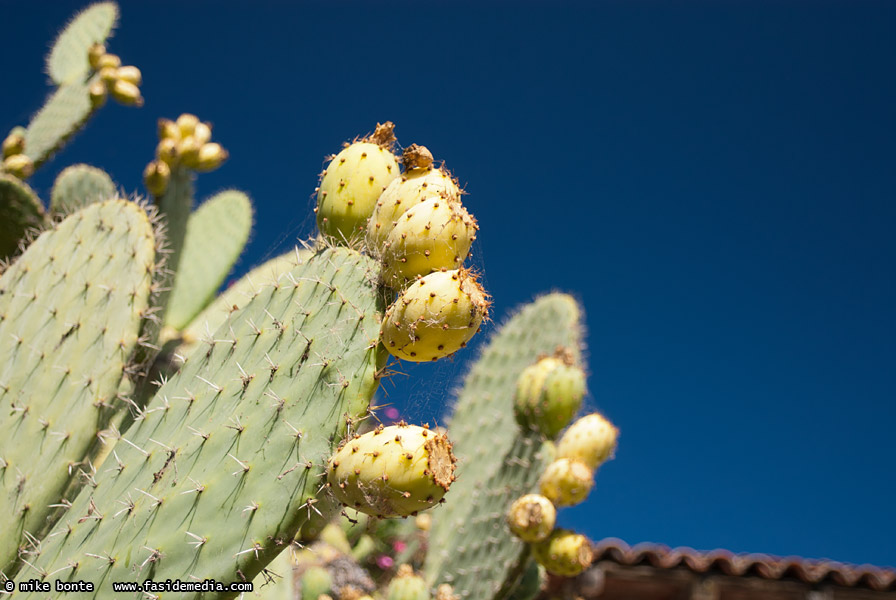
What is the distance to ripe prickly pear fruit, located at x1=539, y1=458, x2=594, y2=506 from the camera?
81.6 inches

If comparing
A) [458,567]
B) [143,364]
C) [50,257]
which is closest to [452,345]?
[143,364]

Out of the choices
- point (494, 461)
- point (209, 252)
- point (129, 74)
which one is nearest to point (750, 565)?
point (494, 461)

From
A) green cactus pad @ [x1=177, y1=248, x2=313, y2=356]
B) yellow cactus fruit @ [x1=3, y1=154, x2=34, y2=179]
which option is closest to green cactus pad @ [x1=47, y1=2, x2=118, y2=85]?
yellow cactus fruit @ [x1=3, y1=154, x2=34, y2=179]

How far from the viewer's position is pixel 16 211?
2.58 m

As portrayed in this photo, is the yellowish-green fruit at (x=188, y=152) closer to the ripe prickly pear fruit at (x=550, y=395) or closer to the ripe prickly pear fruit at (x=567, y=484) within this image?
the ripe prickly pear fruit at (x=550, y=395)

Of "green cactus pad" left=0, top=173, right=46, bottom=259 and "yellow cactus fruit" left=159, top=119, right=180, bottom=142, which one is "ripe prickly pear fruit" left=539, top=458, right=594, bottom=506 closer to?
"green cactus pad" left=0, top=173, right=46, bottom=259

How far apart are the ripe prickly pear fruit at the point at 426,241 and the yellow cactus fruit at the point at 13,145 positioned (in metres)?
2.69

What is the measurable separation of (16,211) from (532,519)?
2009mm

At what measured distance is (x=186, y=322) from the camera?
10.6ft

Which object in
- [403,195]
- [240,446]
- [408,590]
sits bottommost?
[240,446]

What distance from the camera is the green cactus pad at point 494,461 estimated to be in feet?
7.88

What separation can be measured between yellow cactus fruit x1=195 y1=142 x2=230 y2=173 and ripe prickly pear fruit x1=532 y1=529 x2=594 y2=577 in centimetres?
206

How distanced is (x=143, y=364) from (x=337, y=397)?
2.54ft

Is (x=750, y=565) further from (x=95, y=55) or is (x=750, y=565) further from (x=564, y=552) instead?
(x=95, y=55)
